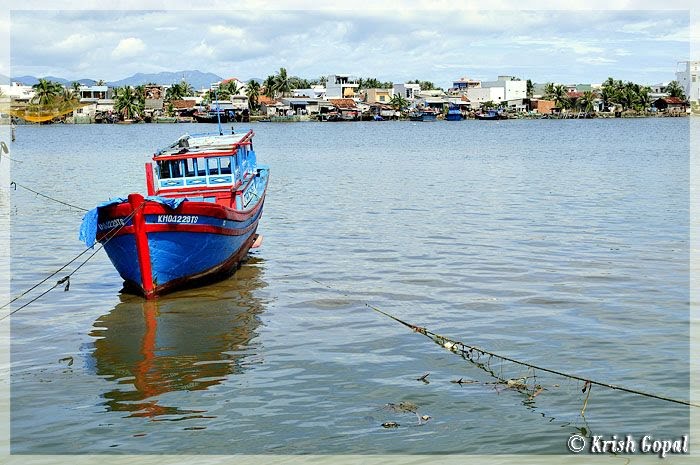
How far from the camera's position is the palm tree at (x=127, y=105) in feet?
544

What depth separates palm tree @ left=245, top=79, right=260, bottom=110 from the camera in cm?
16762

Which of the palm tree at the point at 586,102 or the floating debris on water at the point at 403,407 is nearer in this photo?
the floating debris on water at the point at 403,407

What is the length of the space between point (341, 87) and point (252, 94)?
21.6 metres

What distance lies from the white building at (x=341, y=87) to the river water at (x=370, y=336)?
14883 cm

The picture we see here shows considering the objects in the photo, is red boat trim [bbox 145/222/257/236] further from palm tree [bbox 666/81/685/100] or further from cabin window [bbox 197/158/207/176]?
palm tree [bbox 666/81/685/100]

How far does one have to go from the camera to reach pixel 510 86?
19325 centimetres

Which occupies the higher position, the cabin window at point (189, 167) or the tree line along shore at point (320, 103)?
the tree line along shore at point (320, 103)

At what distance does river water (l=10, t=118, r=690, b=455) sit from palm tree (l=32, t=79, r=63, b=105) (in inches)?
4783

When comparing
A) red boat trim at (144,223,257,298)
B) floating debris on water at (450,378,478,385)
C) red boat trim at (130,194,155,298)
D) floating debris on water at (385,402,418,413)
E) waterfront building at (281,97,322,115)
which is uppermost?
waterfront building at (281,97,322,115)

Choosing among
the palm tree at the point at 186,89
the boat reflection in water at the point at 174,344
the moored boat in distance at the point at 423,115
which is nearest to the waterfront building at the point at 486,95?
the moored boat in distance at the point at 423,115

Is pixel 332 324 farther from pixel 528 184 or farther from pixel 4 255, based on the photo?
pixel 528 184

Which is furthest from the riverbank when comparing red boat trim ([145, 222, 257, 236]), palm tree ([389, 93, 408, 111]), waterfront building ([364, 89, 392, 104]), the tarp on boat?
the tarp on boat

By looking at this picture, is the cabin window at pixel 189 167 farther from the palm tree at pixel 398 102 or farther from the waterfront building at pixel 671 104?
the waterfront building at pixel 671 104

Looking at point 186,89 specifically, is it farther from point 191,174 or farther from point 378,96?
point 191,174
